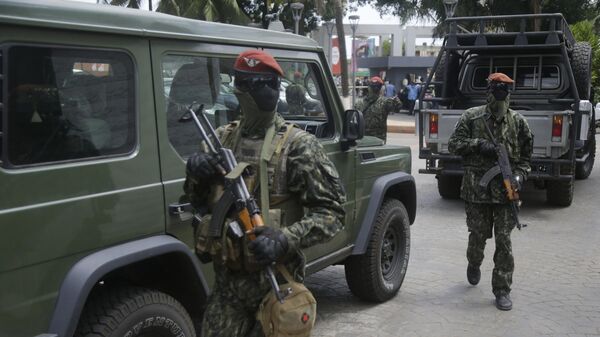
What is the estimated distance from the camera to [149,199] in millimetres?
2785

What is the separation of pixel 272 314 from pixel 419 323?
2.39 m

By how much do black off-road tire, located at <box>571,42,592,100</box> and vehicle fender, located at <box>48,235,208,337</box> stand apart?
8366 mm

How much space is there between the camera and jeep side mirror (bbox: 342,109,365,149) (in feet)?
12.9

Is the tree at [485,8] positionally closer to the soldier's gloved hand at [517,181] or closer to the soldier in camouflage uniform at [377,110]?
the soldier in camouflage uniform at [377,110]

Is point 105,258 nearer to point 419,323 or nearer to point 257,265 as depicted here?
point 257,265

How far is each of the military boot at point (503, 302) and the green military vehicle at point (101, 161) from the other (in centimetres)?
256

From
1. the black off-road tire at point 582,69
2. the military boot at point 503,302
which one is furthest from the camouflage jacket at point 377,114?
the military boot at point 503,302

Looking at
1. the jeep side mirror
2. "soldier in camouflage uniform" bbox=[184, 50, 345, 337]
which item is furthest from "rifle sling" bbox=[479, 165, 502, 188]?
"soldier in camouflage uniform" bbox=[184, 50, 345, 337]

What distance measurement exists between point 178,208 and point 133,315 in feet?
1.67

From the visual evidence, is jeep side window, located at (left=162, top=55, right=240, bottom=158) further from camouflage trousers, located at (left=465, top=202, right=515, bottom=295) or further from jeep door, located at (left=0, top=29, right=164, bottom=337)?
camouflage trousers, located at (left=465, top=202, right=515, bottom=295)

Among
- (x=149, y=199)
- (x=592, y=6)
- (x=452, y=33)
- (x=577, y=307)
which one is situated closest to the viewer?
(x=149, y=199)

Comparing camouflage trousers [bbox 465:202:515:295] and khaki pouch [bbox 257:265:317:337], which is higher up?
khaki pouch [bbox 257:265:317:337]

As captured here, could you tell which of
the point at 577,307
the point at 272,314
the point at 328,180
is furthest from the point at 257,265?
the point at 577,307

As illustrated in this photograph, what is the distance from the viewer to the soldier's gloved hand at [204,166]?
2367 millimetres
